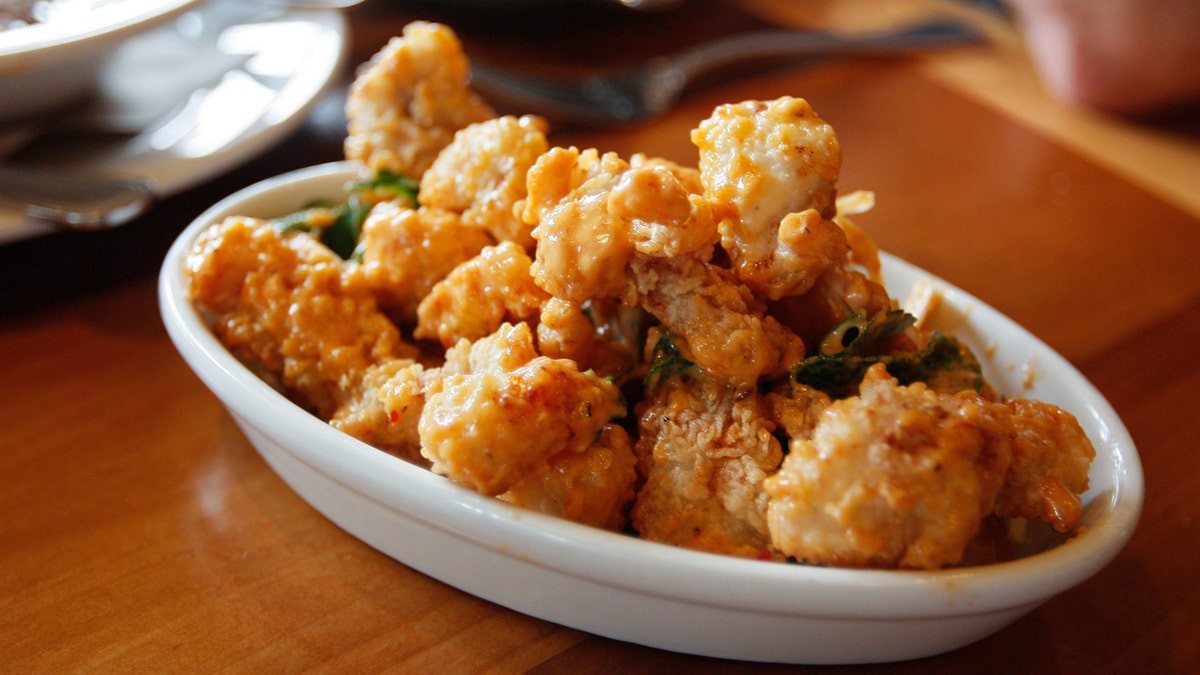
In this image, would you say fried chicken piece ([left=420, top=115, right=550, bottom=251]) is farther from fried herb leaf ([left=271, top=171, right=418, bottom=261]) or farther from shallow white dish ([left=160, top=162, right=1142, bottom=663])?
shallow white dish ([left=160, top=162, right=1142, bottom=663])

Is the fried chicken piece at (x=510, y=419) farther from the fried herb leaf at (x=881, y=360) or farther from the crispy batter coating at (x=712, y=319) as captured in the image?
the fried herb leaf at (x=881, y=360)

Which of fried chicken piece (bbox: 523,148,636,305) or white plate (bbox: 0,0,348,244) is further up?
fried chicken piece (bbox: 523,148,636,305)

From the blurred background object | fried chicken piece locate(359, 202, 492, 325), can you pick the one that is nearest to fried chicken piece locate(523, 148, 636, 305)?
fried chicken piece locate(359, 202, 492, 325)

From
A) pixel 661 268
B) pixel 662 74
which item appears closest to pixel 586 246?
pixel 661 268

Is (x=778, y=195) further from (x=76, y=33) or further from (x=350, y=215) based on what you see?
(x=76, y=33)

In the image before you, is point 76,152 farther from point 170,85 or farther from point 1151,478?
point 1151,478
